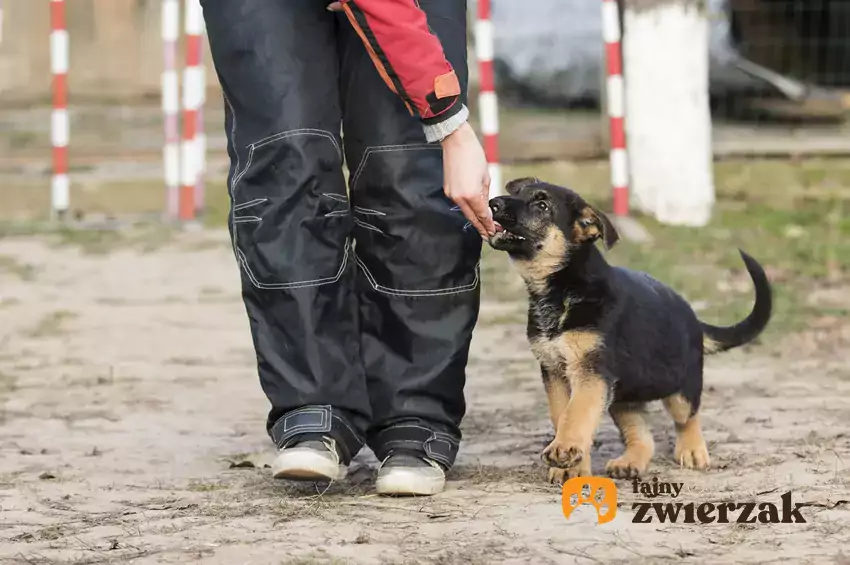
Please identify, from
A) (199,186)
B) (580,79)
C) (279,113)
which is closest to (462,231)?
(279,113)

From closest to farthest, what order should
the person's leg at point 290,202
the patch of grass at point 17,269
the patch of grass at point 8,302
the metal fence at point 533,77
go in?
1. the person's leg at point 290,202
2. the patch of grass at point 8,302
3. the patch of grass at point 17,269
4. the metal fence at point 533,77

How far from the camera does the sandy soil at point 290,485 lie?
2836mm

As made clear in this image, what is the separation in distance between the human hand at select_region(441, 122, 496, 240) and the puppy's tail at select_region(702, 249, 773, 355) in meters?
1.04

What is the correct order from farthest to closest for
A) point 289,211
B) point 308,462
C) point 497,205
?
point 497,205
point 289,211
point 308,462

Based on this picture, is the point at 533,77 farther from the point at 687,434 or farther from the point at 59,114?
the point at 687,434

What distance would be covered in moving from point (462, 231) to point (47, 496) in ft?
3.90

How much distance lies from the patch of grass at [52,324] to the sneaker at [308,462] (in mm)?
2866

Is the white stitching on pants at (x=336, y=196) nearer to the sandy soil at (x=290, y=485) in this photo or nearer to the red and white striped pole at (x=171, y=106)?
the sandy soil at (x=290, y=485)

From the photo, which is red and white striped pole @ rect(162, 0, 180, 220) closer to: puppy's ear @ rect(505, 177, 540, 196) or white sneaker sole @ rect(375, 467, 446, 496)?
puppy's ear @ rect(505, 177, 540, 196)

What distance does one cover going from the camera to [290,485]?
3389 millimetres

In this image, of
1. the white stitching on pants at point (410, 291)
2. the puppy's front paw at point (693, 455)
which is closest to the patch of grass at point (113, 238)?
the white stitching on pants at point (410, 291)

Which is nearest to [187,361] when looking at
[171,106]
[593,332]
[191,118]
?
[593,332]

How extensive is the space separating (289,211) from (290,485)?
68cm

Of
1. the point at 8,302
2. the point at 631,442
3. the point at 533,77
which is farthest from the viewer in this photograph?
the point at 533,77
